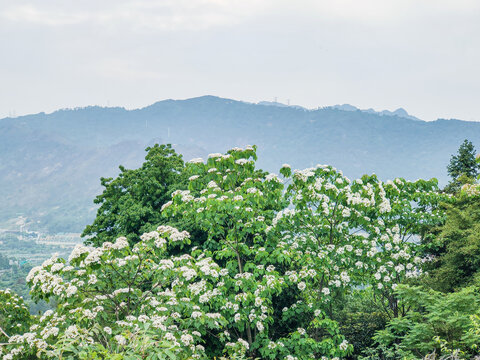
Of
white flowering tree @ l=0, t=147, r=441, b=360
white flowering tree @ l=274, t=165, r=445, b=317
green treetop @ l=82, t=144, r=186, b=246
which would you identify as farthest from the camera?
green treetop @ l=82, t=144, r=186, b=246

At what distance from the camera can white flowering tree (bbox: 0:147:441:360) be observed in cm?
726

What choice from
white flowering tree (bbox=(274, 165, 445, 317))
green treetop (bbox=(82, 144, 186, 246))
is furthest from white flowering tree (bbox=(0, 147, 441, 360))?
green treetop (bbox=(82, 144, 186, 246))

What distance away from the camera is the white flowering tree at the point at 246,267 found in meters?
7.26

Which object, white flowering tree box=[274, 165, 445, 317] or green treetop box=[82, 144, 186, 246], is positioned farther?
green treetop box=[82, 144, 186, 246]

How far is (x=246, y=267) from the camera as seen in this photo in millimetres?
9289

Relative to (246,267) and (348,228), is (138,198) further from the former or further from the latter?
(348,228)

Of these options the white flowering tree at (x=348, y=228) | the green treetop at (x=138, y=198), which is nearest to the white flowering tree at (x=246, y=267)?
the white flowering tree at (x=348, y=228)

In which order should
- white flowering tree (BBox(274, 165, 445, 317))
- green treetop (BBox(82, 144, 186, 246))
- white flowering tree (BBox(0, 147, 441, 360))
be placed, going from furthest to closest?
green treetop (BBox(82, 144, 186, 246))
white flowering tree (BBox(274, 165, 445, 317))
white flowering tree (BBox(0, 147, 441, 360))

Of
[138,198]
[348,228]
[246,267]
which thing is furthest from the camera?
[138,198]

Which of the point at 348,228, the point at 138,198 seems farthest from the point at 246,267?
the point at 138,198

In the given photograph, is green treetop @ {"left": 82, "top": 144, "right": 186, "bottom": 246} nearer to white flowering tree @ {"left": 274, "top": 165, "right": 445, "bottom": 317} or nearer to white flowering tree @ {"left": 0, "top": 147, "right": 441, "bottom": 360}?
white flowering tree @ {"left": 0, "top": 147, "right": 441, "bottom": 360}

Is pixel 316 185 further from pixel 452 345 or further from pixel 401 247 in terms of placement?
pixel 452 345

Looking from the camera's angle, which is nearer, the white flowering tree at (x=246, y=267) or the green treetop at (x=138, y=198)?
the white flowering tree at (x=246, y=267)

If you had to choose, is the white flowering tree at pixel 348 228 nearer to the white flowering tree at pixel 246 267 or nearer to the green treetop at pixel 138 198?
the white flowering tree at pixel 246 267
